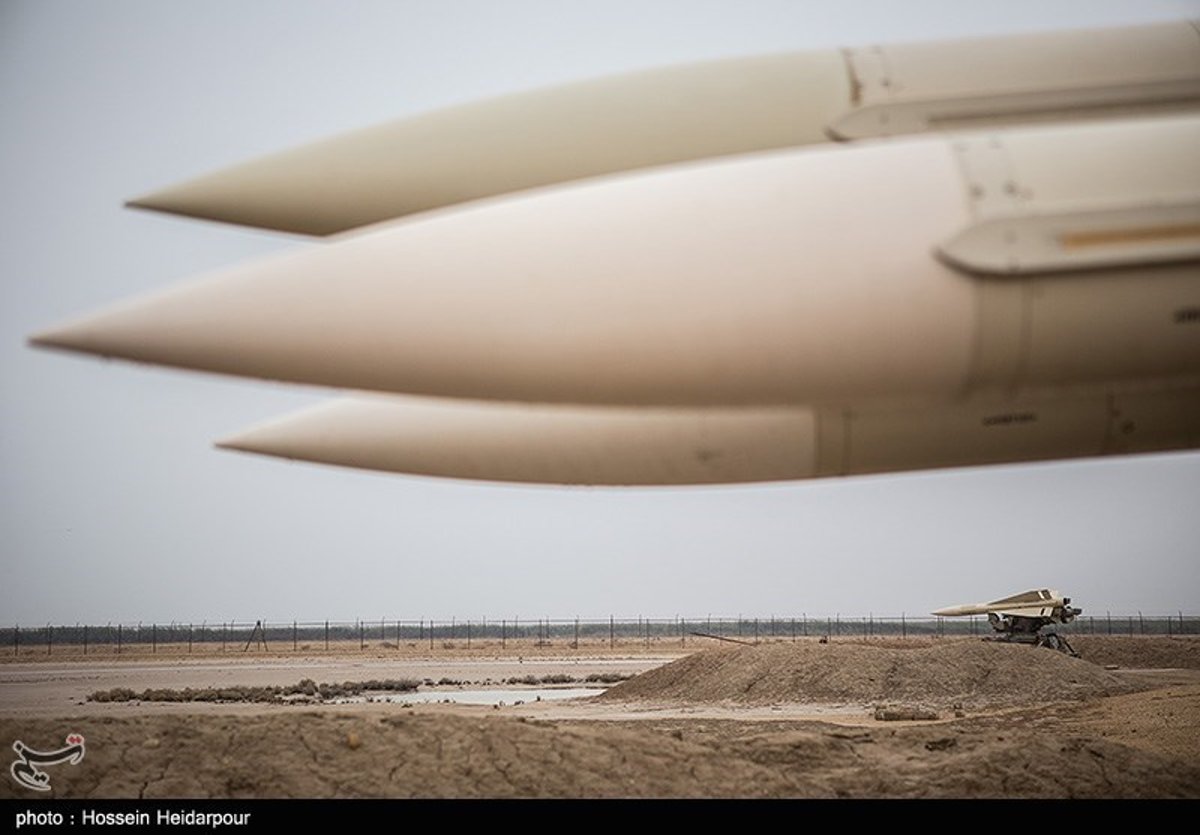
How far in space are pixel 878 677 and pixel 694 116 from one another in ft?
79.4

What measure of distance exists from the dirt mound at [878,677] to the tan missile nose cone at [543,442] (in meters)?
19.9

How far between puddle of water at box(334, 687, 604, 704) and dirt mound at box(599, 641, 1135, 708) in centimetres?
252

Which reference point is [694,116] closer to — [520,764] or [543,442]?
[543,442]

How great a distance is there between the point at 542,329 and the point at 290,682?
35.6m

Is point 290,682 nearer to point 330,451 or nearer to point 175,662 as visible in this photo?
point 175,662

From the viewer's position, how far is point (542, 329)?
546cm

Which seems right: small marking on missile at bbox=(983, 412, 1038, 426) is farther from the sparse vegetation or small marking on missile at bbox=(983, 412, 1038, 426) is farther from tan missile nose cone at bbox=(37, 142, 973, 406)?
the sparse vegetation

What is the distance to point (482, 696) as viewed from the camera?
31828 millimetres

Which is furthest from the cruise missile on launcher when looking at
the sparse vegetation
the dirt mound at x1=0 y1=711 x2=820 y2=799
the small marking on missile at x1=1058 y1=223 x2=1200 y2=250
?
the small marking on missile at x1=1058 y1=223 x2=1200 y2=250

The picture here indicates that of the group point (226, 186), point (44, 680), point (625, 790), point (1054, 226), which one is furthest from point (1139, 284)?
point (44, 680)

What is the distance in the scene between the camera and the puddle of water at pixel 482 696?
29694 millimetres

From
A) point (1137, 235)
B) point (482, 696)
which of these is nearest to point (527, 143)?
point (1137, 235)

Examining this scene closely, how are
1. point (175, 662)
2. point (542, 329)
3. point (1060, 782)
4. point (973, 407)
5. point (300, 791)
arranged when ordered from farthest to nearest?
point (175, 662) → point (1060, 782) → point (300, 791) → point (973, 407) → point (542, 329)

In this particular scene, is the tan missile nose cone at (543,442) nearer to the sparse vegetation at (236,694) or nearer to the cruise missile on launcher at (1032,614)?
the sparse vegetation at (236,694)
